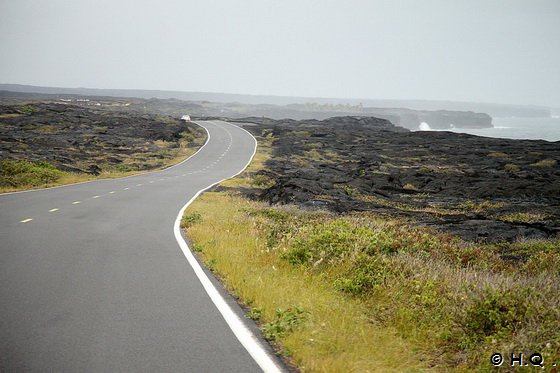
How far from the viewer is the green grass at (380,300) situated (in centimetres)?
447

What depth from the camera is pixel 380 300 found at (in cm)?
623

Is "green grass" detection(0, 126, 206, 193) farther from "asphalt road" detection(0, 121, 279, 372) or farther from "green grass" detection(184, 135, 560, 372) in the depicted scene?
"green grass" detection(184, 135, 560, 372)

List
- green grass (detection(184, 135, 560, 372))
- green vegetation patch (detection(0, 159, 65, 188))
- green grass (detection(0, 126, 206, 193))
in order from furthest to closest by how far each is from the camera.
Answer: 1. green grass (detection(0, 126, 206, 193))
2. green vegetation patch (detection(0, 159, 65, 188))
3. green grass (detection(184, 135, 560, 372))

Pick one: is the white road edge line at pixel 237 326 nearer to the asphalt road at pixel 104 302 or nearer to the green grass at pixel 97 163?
the asphalt road at pixel 104 302

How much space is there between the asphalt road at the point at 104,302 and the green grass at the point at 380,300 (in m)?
0.71

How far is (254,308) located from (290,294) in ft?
2.32

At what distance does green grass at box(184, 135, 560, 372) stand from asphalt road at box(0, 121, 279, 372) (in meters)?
0.71

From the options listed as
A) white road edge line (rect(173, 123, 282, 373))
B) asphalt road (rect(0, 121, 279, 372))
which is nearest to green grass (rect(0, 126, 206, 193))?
asphalt road (rect(0, 121, 279, 372))

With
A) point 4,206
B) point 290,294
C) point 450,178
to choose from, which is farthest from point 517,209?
point 4,206

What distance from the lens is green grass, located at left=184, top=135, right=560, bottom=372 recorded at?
176 inches

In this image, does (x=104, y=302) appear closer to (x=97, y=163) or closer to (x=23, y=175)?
(x=23, y=175)

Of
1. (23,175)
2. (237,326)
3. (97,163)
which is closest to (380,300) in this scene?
(237,326)

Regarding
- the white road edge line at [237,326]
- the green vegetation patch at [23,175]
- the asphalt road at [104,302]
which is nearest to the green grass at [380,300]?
the white road edge line at [237,326]

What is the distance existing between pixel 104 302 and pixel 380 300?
4.05 meters
